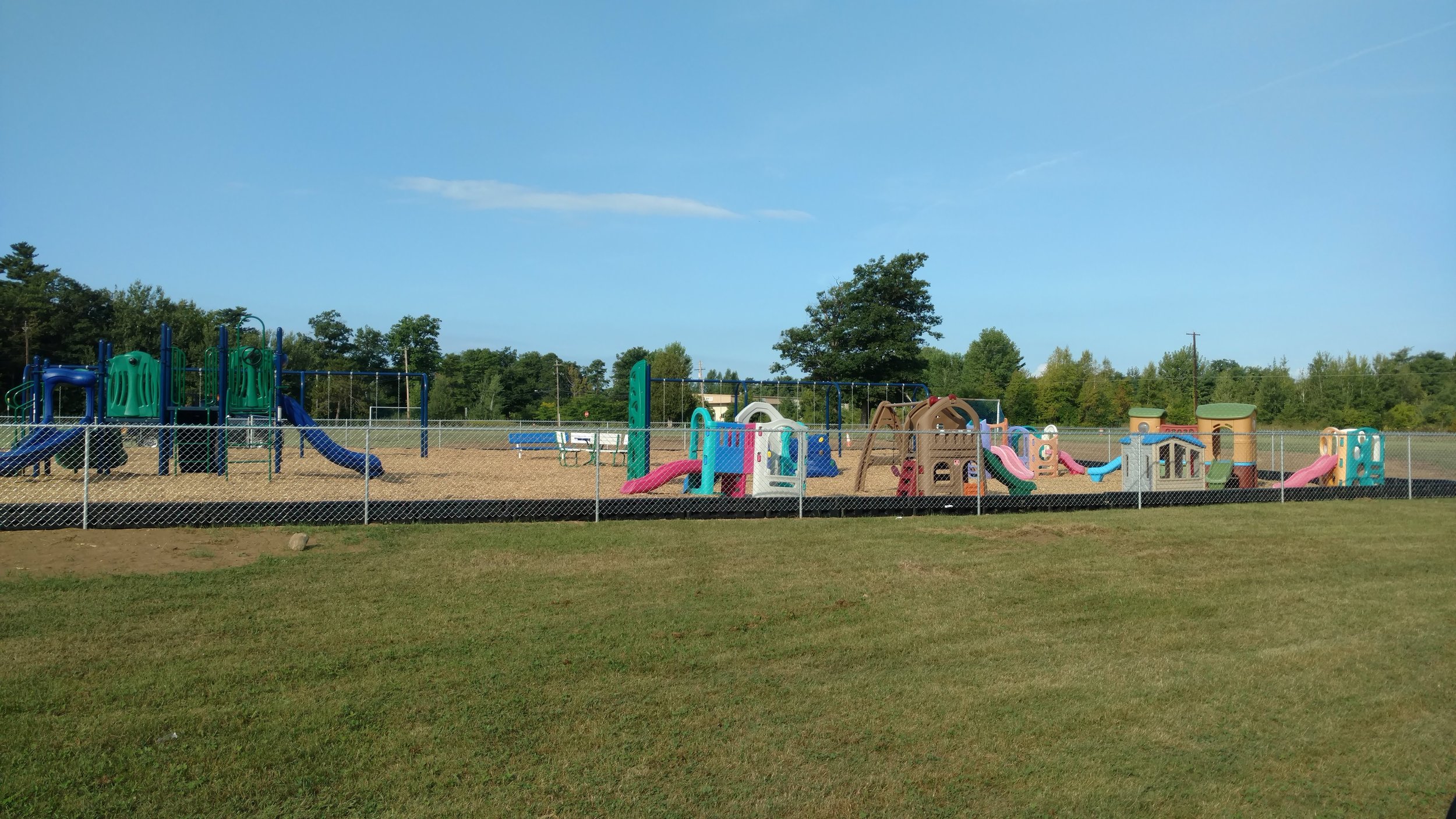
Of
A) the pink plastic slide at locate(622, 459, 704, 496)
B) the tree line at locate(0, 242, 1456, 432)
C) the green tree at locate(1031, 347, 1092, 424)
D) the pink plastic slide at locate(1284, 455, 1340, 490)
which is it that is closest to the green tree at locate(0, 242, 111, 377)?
the tree line at locate(0, 242, 1456, 432)

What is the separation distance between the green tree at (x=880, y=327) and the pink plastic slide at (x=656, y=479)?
31136mm

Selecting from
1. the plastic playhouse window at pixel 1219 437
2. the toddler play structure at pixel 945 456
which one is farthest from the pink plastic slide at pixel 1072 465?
the toddler play structure at pixel 945 456

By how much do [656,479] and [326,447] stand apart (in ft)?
28.2

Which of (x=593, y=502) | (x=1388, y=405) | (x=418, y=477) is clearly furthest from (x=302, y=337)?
(x=1388, y=405)

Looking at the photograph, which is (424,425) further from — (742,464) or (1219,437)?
(1219,437)

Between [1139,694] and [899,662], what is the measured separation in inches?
A: 65.3

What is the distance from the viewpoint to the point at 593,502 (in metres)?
13.9

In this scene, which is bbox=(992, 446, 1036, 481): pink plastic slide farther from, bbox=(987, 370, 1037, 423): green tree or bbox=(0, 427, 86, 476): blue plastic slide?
bbox=(987, 370, 1037, 423): green tree

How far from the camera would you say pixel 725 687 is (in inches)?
238

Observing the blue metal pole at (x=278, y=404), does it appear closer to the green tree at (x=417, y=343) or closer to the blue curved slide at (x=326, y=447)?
the blue curved slide at (x=326, y=447)

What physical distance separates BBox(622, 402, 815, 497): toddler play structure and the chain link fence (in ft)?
0.12

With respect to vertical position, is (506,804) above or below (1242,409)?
below

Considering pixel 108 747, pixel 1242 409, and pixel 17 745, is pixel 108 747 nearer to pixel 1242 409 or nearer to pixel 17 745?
pixel 17 745

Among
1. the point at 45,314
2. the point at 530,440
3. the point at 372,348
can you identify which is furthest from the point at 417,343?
the point at 530,440
